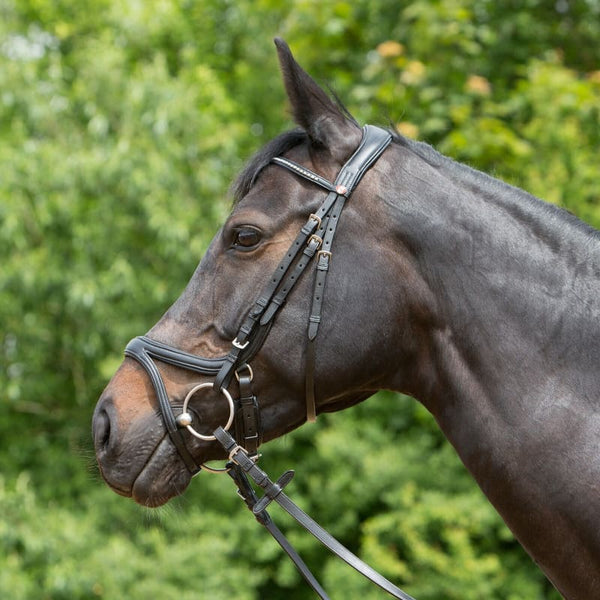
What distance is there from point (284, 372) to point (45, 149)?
5888 mm

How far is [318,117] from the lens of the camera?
2.57 m

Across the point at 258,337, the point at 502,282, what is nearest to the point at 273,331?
the point at 258,337

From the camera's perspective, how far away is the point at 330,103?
260cm

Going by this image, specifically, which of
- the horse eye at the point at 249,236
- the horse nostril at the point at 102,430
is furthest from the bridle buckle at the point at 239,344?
the horse nostril at the point at 102,430

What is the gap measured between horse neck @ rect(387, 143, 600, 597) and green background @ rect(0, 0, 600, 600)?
12.8 ft

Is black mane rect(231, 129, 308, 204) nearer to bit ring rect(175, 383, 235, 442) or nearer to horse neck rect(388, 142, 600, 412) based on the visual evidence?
horse neck rect(388, 142, 600, 412)

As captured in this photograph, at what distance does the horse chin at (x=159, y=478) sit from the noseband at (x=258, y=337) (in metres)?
0.04

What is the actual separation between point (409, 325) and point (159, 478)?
89 cm

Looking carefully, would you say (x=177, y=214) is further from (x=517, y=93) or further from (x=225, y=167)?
(x=517, y=93)

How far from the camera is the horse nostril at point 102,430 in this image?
2453 mm

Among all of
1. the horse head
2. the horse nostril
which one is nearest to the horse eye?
the horse head

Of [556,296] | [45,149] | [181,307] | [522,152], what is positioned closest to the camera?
[556,296]

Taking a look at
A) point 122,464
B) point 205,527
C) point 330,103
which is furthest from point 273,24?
point 122,464

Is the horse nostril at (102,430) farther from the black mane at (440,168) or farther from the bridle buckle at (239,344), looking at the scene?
the black mane at (440,168)
